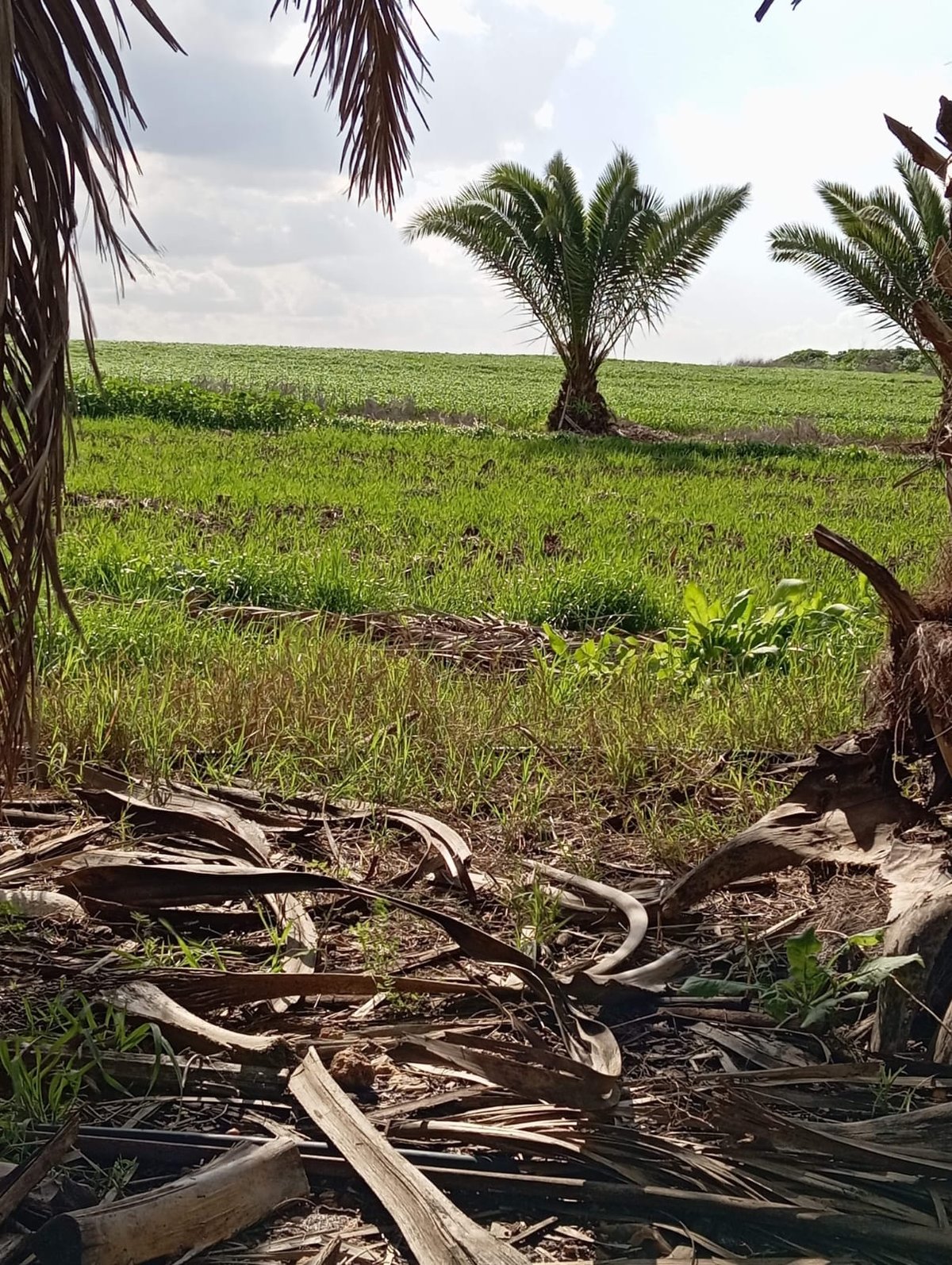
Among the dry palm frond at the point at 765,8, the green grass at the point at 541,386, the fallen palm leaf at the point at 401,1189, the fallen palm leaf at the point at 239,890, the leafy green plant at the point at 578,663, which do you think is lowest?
the fallen palm leaf at the point at 401,1189

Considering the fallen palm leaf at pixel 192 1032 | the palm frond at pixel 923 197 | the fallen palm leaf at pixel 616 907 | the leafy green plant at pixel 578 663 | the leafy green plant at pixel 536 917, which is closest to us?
the fallen palm leaf at pixel 192 1032

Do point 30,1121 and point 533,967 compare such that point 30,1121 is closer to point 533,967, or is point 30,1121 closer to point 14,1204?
point 14,1204

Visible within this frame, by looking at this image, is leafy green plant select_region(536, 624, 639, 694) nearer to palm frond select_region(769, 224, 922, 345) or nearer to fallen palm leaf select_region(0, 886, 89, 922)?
fallen palm leaf select_region(0, 886, 89, 922)

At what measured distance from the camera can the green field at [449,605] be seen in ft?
9.07

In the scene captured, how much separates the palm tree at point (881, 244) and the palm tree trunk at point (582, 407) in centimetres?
347

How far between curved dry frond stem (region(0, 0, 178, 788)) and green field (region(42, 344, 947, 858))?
1.03 m

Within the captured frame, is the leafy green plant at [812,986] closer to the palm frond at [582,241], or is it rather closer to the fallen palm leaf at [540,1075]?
the fallen palm leaf at [540,1075]

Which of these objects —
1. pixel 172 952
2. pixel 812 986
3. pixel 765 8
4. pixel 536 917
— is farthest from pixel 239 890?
pixel 765 8

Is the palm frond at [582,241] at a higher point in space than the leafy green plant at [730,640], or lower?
higher

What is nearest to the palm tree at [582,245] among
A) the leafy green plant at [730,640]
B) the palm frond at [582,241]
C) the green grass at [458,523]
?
the palm frond at [582,241]

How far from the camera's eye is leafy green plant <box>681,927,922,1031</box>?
160 cm

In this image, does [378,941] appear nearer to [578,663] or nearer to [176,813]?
[176,813]

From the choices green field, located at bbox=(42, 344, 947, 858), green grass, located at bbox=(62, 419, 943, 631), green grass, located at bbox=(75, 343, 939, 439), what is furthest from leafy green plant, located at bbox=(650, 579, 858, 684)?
green grass, located at bbox=(75, 343, 939, 439)

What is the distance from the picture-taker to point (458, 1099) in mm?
1464
